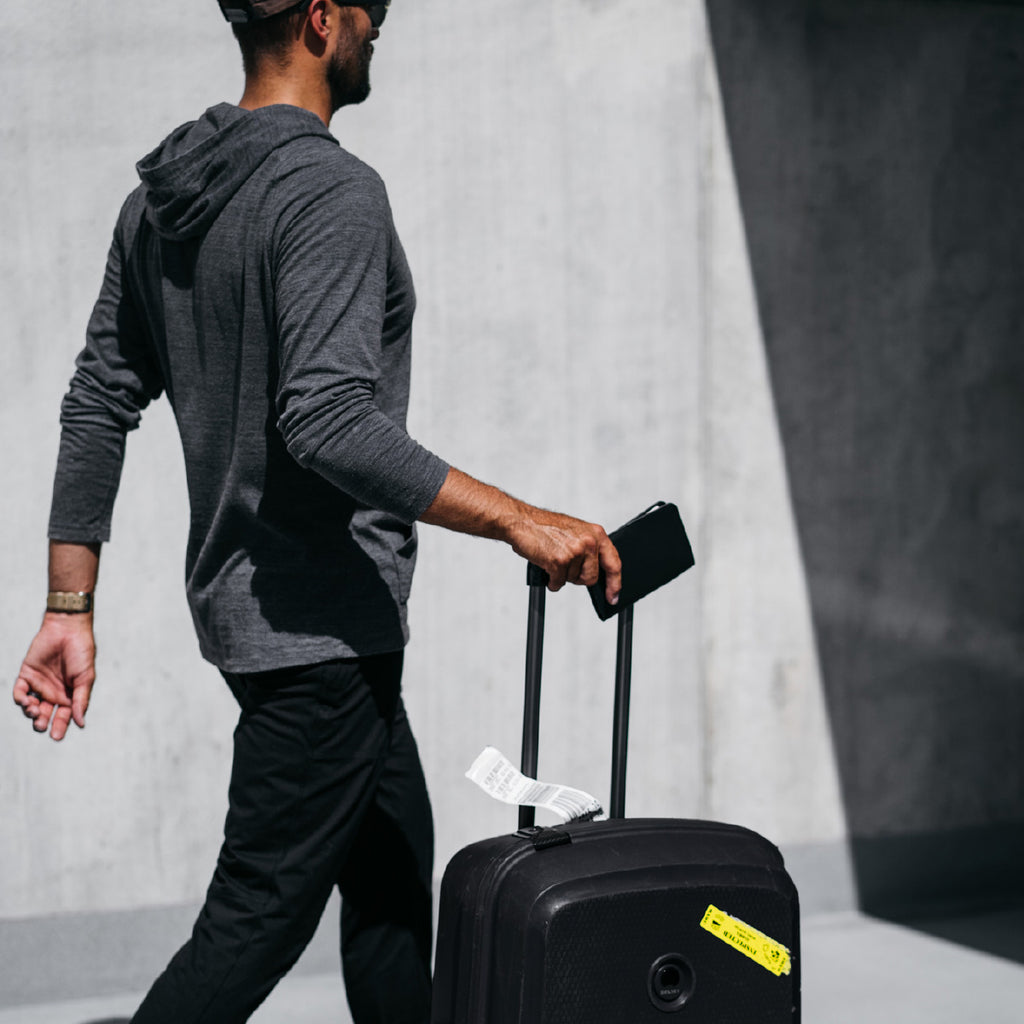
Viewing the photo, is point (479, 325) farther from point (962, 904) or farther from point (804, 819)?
point (962, 904)

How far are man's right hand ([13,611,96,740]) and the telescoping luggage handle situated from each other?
2.30ft

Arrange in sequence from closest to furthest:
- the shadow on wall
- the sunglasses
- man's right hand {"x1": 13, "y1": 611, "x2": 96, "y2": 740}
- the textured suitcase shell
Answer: the textured suitcase shell → the sunglasses → man's right hand {"x1": 13, "y1": 611, "x2": 96, "y2": 740} → the shadow on wall

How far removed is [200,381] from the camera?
2.00 m

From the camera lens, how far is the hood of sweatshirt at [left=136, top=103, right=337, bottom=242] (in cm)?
190

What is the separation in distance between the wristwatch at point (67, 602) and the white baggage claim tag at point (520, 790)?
2.37 feet

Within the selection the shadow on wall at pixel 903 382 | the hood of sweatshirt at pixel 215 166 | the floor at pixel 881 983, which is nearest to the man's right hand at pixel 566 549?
the hood of sweatshirt at pixel 215 166

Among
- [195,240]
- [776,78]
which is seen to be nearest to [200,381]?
[195,240]

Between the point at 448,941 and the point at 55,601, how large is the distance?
81cm

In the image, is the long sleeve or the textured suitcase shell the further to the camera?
the long sleeve

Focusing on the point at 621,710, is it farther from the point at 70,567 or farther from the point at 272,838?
the point at 70,567

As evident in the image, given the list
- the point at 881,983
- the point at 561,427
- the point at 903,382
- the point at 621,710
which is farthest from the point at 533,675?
the point at 903,382

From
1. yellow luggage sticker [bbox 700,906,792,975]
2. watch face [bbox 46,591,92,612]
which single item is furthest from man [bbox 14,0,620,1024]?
yellow luggage sticker [bbox 700,906,792,975]

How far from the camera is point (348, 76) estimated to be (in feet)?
6.67

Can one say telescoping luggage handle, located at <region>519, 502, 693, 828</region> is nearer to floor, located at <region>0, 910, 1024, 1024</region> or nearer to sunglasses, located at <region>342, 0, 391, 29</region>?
sunglasses, located at <region>342, 0, 391, 29</region>
